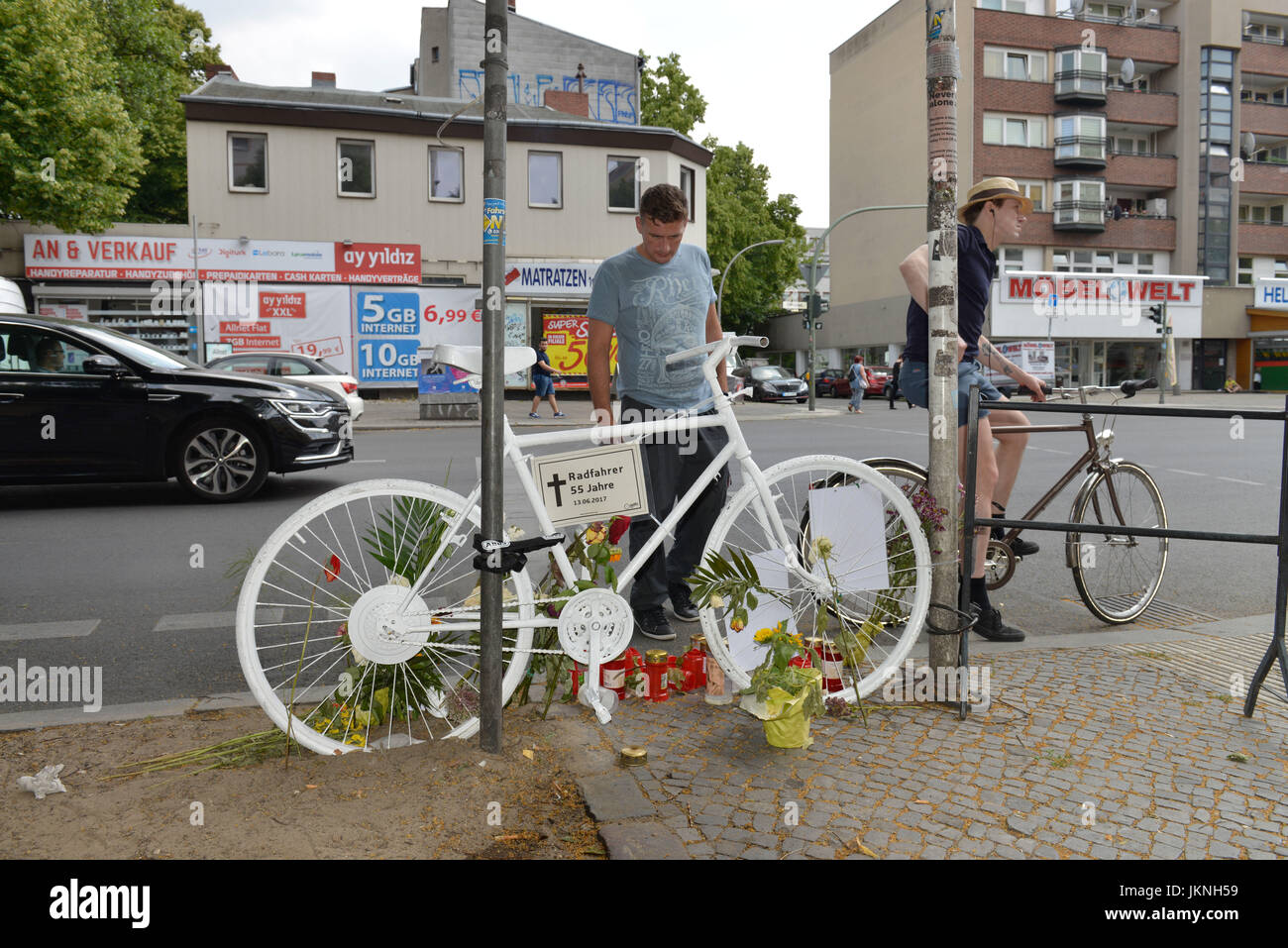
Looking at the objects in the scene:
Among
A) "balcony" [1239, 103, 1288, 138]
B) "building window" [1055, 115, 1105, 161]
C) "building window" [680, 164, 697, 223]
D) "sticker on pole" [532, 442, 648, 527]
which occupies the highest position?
→ "balcony" [1239, 103, 1288, 138]


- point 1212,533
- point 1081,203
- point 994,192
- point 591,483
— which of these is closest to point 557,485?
point 591,483

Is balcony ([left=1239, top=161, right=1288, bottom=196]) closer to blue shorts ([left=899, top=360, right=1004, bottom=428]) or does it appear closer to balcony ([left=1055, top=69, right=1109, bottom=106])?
balcony ([left=1055, top=69, right=1109, bottom=106])

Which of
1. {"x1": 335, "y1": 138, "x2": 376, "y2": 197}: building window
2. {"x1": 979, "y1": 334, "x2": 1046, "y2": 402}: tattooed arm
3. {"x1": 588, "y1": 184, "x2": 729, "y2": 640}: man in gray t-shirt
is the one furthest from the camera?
{"x1": 335, "y1": 138, "x2": 376, "y2": 197}: building window

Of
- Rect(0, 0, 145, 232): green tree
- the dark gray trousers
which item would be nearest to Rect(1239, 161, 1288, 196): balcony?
Rect(0, 0, 145, 232): green tree

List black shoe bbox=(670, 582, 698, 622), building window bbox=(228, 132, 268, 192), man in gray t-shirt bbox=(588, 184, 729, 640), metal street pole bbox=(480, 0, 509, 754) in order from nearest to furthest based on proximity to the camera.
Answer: metal street pole bbox=(480, 0, 509, 754), man in gray t-shirt bbox=(588, 184, 729, 640), black shoe bbox=(670, 582, 698, 622), building window bbox=(228, 132, 268, 192)

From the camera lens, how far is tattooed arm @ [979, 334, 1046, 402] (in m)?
4.82

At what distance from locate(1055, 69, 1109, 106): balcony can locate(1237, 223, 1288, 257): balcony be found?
32.4 feet

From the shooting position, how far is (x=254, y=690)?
3129mm

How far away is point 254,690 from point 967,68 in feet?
156

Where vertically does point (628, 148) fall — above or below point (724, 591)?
above

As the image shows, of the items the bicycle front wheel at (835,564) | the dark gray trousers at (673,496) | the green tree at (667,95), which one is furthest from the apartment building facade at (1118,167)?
the bicycle front wheel at (835,564)

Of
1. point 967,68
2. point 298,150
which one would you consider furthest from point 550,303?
point 967,68

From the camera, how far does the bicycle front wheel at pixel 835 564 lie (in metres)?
3.68
